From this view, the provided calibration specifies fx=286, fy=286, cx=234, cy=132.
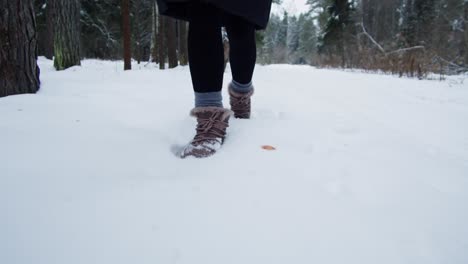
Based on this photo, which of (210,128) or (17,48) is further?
(17,48)

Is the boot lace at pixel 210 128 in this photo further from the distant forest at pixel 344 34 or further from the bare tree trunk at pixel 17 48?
the distant forest at pixel 344 34

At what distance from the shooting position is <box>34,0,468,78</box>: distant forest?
5973mm

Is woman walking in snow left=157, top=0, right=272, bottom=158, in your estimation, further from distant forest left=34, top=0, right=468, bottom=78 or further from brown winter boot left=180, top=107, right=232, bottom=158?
distant forest left=34, top=0, right=468, bottom=78

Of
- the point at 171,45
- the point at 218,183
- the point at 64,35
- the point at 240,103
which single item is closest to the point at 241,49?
the point at 240,103

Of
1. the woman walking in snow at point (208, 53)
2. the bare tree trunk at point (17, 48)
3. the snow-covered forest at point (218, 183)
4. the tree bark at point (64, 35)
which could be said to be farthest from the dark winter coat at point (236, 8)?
the tree bark at point (64, 35)

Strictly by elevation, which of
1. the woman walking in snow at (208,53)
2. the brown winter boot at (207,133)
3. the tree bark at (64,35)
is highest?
the tree bark at (64,35)

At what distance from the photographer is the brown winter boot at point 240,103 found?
1.29 m

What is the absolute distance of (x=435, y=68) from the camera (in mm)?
5383

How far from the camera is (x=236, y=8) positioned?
903mm

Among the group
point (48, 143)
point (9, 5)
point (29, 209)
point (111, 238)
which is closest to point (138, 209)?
point (111, 238)

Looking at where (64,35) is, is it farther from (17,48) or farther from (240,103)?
(240,103)

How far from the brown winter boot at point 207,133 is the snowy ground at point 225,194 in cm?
5

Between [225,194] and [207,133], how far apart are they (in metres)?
0.36

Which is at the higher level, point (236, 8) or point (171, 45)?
point (171, 45)
